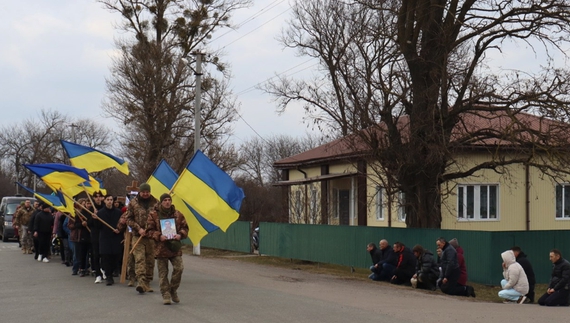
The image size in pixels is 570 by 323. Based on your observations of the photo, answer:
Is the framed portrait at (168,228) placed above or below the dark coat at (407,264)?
above

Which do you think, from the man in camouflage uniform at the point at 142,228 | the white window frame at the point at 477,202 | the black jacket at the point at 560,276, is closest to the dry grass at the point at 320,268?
the black jacket at the point at 560,276

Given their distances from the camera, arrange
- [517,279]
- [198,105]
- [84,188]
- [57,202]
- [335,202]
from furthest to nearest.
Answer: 1. [335,202]
2. [198,105]
3. [57,202]
4. [84,188]
5. [517,279]

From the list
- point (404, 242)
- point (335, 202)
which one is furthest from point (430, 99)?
point (335, 202)

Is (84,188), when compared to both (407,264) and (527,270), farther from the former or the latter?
(527,270)

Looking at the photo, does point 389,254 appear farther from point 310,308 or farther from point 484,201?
point 484,201

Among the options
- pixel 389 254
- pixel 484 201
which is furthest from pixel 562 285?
pixel 484 201

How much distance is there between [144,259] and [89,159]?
5.41 metres

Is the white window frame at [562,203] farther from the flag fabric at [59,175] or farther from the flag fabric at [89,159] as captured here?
the flag fabric at [59,175]

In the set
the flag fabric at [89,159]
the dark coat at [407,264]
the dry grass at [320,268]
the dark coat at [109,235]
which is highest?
the flag fabric at [89,159]

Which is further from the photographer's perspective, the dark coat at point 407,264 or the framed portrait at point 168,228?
the dark coat at point 407,264

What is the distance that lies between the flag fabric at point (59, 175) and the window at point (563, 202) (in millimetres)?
21766

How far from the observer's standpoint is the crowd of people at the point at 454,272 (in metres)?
15.6

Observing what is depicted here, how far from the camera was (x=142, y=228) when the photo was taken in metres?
14.3

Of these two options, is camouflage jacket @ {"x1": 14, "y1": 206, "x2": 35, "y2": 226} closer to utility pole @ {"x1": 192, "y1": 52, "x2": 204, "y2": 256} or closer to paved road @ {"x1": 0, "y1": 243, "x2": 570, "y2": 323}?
utility pole @ {"x1": 192, "y1": 52, "x2": 204, "y2": 256}
